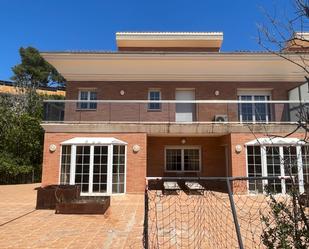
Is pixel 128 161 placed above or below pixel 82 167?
above

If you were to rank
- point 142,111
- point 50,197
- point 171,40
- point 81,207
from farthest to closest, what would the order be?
point 171,40, point 142,111, point 50,197, point 81,207

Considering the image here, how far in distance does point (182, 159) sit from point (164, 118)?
2960 millimetres

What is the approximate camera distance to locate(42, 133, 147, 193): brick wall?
14578 millimetres

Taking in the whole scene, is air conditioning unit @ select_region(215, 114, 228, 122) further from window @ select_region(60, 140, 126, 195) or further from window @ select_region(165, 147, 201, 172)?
window @ select_region(60, 140, 126, 195)

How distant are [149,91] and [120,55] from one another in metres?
2.83

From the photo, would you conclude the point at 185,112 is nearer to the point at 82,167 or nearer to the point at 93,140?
the point at 93,140

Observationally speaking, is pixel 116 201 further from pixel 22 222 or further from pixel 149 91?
pixel 149 91

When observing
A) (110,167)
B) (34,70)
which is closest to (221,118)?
(110,167)

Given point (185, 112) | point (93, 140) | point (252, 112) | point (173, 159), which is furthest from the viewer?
point (173, 159)

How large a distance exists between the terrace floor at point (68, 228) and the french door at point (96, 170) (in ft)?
10.8

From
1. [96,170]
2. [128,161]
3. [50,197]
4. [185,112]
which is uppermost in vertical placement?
[185,112]

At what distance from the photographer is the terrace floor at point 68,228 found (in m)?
6.50

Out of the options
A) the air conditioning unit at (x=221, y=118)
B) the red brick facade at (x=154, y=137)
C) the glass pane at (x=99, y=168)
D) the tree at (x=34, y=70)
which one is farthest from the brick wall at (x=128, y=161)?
the tree at (x=34, y=70)

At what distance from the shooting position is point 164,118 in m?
16.5
